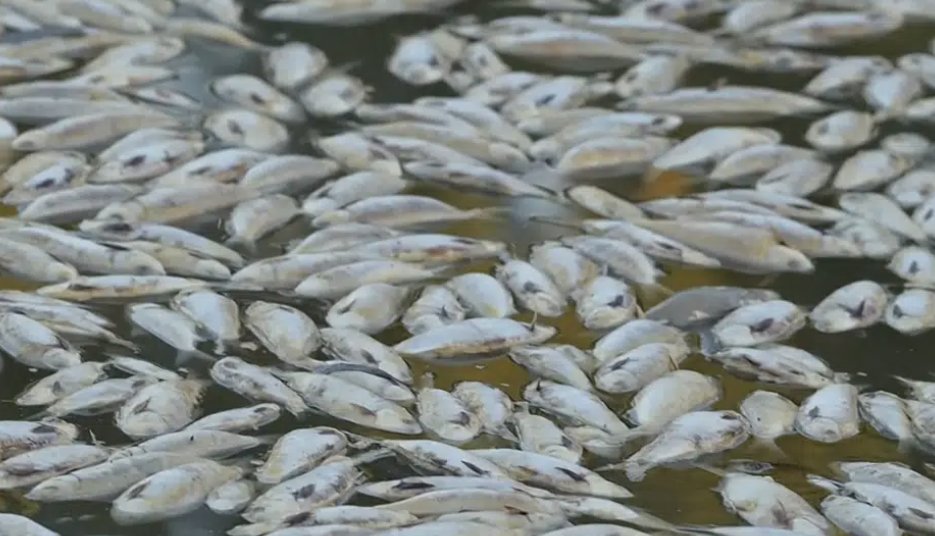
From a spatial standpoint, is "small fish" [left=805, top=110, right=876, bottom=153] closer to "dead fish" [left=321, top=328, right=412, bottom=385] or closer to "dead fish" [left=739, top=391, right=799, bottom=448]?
"dead fish" [left=739, top=391, right=799, bottom=448]

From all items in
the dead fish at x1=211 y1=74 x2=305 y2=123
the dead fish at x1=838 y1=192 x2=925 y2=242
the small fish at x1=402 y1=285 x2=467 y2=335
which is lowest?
the small fish at x1=402 y1=285 x2=467 y2=335

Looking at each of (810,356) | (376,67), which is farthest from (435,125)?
(810,356)

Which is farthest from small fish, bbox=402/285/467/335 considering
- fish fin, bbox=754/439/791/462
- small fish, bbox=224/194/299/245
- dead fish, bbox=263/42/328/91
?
dead fish, bbox=263/42/328/91

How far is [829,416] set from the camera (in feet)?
4.20

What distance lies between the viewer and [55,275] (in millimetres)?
1450

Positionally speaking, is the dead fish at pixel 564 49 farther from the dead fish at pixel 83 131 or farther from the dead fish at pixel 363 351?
the dead fish at pixel 363 351

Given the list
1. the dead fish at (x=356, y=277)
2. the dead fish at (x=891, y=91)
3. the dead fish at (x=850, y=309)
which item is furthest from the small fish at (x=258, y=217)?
the dead fish at (x=891, y=91)

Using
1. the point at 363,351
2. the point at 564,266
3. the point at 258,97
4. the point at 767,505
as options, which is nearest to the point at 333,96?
the point at 258,97

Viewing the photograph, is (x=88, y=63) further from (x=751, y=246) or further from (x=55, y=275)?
(x=751, y=246)

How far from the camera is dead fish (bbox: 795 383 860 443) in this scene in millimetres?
1269

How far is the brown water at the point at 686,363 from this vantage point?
116 centimetres

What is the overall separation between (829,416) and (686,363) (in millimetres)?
153

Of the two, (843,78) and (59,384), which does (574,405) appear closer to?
(59,384)

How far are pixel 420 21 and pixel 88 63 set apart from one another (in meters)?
0.49
